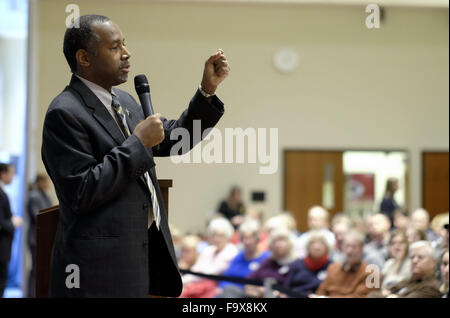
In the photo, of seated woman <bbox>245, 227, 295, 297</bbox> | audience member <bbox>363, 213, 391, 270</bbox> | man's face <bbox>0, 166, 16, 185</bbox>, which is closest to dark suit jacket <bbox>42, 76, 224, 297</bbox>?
seated woman <bbox>245, 227, 295, 297</bbox>

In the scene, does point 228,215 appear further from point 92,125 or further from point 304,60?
point 92,125

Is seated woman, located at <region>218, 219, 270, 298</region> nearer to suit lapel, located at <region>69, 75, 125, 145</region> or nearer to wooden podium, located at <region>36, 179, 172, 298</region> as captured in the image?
wooden podium, located at <region>36, 179, 172, 298</region>

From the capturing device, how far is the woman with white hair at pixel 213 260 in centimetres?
592

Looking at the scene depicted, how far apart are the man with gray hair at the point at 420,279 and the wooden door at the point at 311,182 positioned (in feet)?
25.3

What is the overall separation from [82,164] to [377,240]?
660 cm

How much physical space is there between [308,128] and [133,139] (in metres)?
10.8

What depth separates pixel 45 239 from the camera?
92.4 inches

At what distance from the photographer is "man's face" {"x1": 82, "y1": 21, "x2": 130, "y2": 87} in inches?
82.8

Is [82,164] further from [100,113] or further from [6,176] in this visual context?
[6,176]

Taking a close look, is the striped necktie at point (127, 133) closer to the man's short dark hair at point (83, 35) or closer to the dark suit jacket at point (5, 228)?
the man's short dark hair at point (83, 35)

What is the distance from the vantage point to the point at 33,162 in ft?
36.8

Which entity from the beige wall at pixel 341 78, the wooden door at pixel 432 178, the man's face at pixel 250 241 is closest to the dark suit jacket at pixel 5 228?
the man's face at pixel 250 241

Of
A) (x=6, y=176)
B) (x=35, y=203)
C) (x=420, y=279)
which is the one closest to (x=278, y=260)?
(x=420, y=279)

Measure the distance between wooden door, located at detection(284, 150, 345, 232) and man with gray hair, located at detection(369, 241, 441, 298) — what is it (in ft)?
25.3
